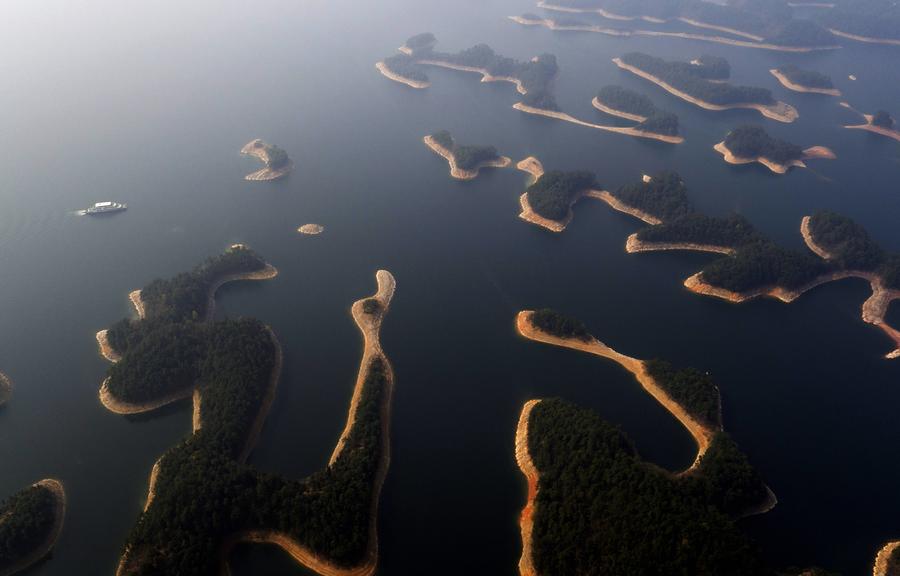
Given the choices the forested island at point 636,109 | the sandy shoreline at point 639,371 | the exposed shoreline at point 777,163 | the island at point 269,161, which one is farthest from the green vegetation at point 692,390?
→ the forested island at point 636,109

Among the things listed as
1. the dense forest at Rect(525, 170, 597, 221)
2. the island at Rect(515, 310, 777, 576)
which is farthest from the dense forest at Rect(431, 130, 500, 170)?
the island at Rect(515, 310, 777, 576)

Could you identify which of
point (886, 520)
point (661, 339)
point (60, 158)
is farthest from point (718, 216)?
point (60, 158)

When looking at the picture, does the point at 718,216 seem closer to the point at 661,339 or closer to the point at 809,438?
the point at 661,339

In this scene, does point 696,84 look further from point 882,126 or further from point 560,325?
Answer: point 560,325

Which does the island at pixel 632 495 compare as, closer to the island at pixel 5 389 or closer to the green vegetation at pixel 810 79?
the island at pixel 5 389

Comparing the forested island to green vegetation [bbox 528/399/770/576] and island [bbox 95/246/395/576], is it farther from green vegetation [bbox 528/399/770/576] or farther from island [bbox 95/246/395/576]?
green vegetation [bbox 528/399/770/576]

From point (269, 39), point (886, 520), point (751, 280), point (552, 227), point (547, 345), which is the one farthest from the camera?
point (269, 39)

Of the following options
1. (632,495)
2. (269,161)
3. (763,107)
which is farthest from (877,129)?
(269,161)
